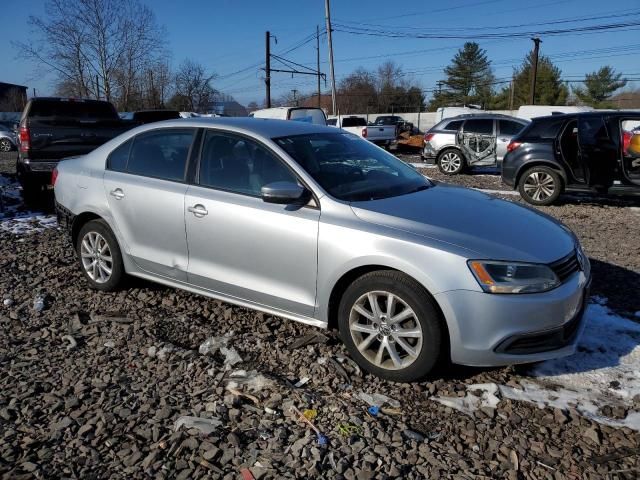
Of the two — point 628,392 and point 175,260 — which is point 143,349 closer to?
point 175,260

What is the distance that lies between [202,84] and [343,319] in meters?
43.0

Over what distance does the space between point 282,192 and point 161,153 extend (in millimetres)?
1495

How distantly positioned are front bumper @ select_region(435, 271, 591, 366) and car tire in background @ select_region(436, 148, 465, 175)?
38.1 ft

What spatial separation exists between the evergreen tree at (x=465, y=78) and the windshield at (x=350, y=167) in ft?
202

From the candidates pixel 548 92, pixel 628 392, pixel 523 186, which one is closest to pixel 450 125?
pixel 523 186

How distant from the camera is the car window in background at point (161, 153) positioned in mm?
4219

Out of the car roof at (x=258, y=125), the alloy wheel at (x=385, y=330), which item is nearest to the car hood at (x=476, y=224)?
the alloy wheel at (x=385, y=330)

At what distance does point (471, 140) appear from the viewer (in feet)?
46.5

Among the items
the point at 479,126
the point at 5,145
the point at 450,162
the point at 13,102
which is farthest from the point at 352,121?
the point at 13,102

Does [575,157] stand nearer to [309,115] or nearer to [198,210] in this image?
[198,210]

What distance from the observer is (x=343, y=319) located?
11.1ft

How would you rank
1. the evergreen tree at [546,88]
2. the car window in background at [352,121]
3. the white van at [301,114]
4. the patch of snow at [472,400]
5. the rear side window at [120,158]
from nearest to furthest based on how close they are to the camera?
the patch of snow at [472,400], the rear side window at [120,158], the white van at [301,114], the car window in background at [352,121], the evergreen tree at [546,88]

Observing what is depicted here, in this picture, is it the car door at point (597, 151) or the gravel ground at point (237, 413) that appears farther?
the car door at point (597, 151)

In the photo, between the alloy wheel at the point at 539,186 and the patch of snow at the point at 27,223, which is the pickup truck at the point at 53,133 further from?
the alloy wheel at the point at 539,186
